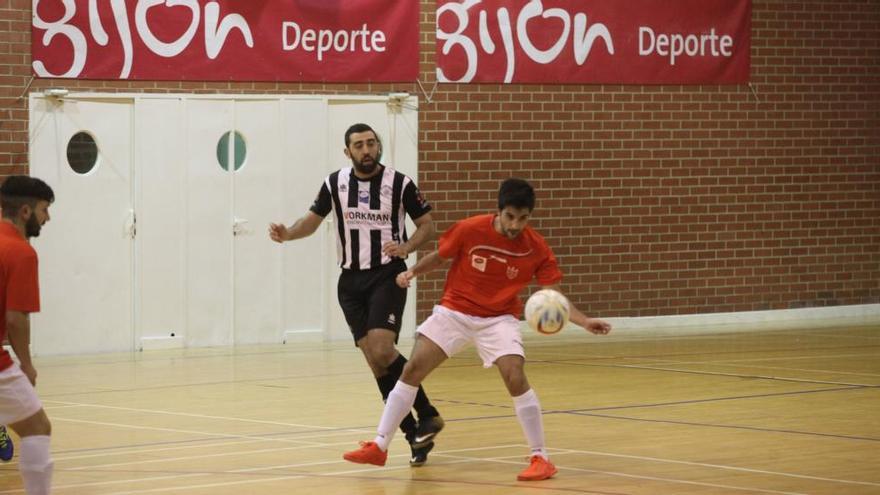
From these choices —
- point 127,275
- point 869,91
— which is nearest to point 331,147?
point 127,275

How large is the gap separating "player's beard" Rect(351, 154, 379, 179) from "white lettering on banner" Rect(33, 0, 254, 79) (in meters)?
7.87

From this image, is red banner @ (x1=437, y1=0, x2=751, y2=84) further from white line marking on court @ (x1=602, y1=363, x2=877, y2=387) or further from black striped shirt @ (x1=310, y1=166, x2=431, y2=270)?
black striped shirt @ (x1=310, y1=166, x2=431, y2=270)

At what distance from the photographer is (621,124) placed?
2053 centimetres

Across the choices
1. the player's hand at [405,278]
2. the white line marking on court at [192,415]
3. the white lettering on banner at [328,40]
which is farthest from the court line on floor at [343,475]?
the white lettering on banner at [328,40]

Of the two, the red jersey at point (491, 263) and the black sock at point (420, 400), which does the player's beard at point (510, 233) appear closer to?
the red jersey at point (491, 263)

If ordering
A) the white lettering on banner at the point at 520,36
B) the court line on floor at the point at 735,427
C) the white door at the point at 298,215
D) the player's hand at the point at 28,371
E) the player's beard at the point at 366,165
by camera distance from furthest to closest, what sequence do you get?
the white lettering on banner at the point at 520,36 → the white door at the point at 298,215 → the court line on floor at the point at 735,427 → the player's beard at the point at 366,165 → the player's hand at the point at 28,371

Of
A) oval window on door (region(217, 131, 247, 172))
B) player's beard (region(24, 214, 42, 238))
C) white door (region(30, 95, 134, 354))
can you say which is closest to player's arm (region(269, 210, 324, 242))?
player's beard (region(24, 214, 42, 238))

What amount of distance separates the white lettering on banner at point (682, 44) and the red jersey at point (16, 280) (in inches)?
569

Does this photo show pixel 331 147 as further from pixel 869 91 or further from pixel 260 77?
pixel 869 91

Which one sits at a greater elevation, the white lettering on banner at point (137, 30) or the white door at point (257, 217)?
the white lettering on banner at point (137, 30)

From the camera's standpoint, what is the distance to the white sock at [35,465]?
7.10 m

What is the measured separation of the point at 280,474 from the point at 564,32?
11885 millimetres

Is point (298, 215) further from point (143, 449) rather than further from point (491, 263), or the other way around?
point (491, 263)

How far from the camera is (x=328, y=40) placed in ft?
60.8
